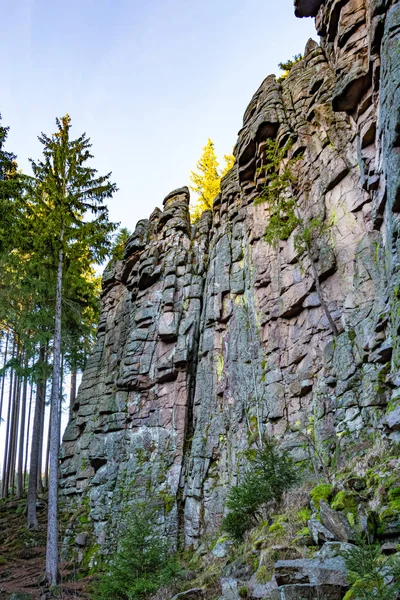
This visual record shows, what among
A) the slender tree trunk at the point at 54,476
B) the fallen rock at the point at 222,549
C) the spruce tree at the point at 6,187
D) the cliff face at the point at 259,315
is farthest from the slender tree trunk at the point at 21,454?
the fallen rock at the point at 222,549

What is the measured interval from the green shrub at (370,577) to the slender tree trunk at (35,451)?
51.0 ft

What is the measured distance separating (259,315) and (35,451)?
38.4 ft

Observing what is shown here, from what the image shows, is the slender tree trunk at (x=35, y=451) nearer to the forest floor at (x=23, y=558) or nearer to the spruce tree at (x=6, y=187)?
the forest floor at (x=23, y=558)

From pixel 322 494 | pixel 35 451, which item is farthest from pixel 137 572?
pixel 35 451

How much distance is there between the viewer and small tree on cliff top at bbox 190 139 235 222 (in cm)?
2850

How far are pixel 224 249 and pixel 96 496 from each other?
1170cm

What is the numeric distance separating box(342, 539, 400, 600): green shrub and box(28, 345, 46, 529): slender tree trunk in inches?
612

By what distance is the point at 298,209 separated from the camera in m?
16.5

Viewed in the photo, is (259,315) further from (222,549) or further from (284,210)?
(222,549)

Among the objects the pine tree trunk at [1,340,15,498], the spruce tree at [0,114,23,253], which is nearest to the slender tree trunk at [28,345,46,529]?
the pine tree trunk at [1,340,15,498]

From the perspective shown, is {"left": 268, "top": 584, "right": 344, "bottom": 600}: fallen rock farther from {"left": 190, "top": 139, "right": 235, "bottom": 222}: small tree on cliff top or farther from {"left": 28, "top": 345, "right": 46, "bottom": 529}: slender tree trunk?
{"left": 190, "top": 139, "right": 235, "bottom": 222}: small tree on cliff top

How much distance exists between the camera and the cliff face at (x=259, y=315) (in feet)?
36.2

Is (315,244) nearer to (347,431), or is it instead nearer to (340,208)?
(340,208)

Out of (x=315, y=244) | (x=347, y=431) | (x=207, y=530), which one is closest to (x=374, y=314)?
(x=347, y=431)
